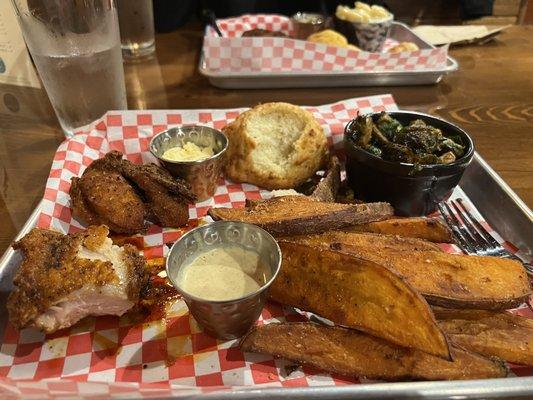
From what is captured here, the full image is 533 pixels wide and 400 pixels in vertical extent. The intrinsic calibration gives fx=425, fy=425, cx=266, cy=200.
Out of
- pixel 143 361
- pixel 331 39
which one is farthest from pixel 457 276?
pixel 331 39

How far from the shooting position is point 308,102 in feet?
11.1

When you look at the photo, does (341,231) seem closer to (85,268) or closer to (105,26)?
(85,268)

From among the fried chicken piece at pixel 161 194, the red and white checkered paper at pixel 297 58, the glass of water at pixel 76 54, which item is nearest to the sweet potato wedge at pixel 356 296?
the fried chicken piece at pixel 161 194

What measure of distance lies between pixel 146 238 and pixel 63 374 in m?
0.79

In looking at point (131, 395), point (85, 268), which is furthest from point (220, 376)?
point (85, 268)

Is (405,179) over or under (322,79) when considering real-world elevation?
over

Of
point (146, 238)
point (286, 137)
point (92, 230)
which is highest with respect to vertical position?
point (92, 230)

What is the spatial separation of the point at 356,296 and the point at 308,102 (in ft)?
7.29

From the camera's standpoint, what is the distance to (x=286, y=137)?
2.59 metres

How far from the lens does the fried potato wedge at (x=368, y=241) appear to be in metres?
1.66

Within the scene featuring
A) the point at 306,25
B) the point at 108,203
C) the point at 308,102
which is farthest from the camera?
the point at 306,25

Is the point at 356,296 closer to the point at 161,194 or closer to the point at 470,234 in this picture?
the point at 470,234

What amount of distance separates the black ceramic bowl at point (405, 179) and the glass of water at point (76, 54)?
1.69 meters

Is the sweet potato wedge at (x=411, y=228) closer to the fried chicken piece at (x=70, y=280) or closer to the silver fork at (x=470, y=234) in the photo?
the silver fork at (x=470, y=234)
